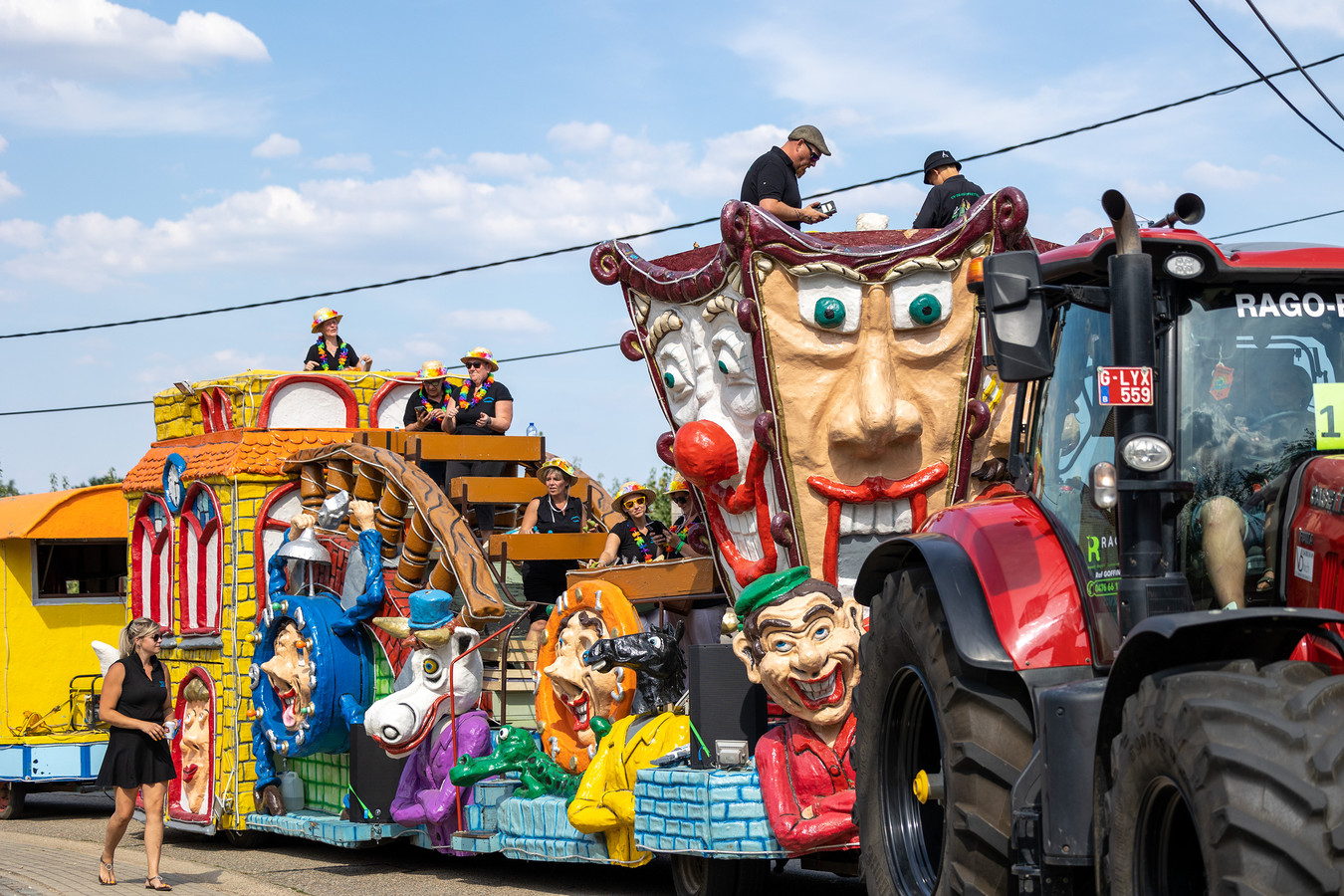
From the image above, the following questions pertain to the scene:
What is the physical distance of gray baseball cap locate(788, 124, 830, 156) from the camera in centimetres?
924

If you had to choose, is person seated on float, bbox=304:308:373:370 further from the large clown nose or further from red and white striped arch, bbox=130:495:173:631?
the large clown nose

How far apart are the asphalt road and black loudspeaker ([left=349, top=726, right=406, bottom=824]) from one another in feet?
1.36

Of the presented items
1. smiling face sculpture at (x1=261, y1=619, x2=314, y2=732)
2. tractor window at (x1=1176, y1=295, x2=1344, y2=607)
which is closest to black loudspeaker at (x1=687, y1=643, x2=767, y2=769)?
tractor window at (x1=1176, y1=295, x2=1344, y2=607)

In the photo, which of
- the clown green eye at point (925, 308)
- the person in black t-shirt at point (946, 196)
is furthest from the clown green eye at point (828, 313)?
the person in black t-shirt at point (946, 196)

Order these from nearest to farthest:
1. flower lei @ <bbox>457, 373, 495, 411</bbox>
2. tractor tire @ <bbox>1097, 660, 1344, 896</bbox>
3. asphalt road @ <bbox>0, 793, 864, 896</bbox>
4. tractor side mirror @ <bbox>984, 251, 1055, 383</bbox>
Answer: tractor tire @ <bbox>1097, 660, 1344, 896</bbox> < tractor side mirror @ <bbox>984, 251, 1055, 383</bbox> < asphalt road @ <bbox>0, 793, 864, 896</bbox> < flower lei @ <bbox>457, 373, 495, 411</bbox>

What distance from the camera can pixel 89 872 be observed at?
A: 10.9 m

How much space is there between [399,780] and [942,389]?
4.72 metres

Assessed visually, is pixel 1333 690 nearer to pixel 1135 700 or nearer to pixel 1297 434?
pixel 1135 700

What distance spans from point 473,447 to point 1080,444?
299 inches

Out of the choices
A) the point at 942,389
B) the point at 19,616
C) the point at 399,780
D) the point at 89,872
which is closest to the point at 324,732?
the point at 399,780

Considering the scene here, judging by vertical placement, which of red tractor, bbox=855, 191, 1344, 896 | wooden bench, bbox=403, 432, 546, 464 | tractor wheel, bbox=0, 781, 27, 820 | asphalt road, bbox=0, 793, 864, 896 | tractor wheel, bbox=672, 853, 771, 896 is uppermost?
wooden bench, bbox=403, 432, 546, 464

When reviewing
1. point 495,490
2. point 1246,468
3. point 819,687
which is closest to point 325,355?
point 495,490

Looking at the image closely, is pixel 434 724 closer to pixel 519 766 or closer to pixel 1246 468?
pixel 519 766

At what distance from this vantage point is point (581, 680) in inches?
372
